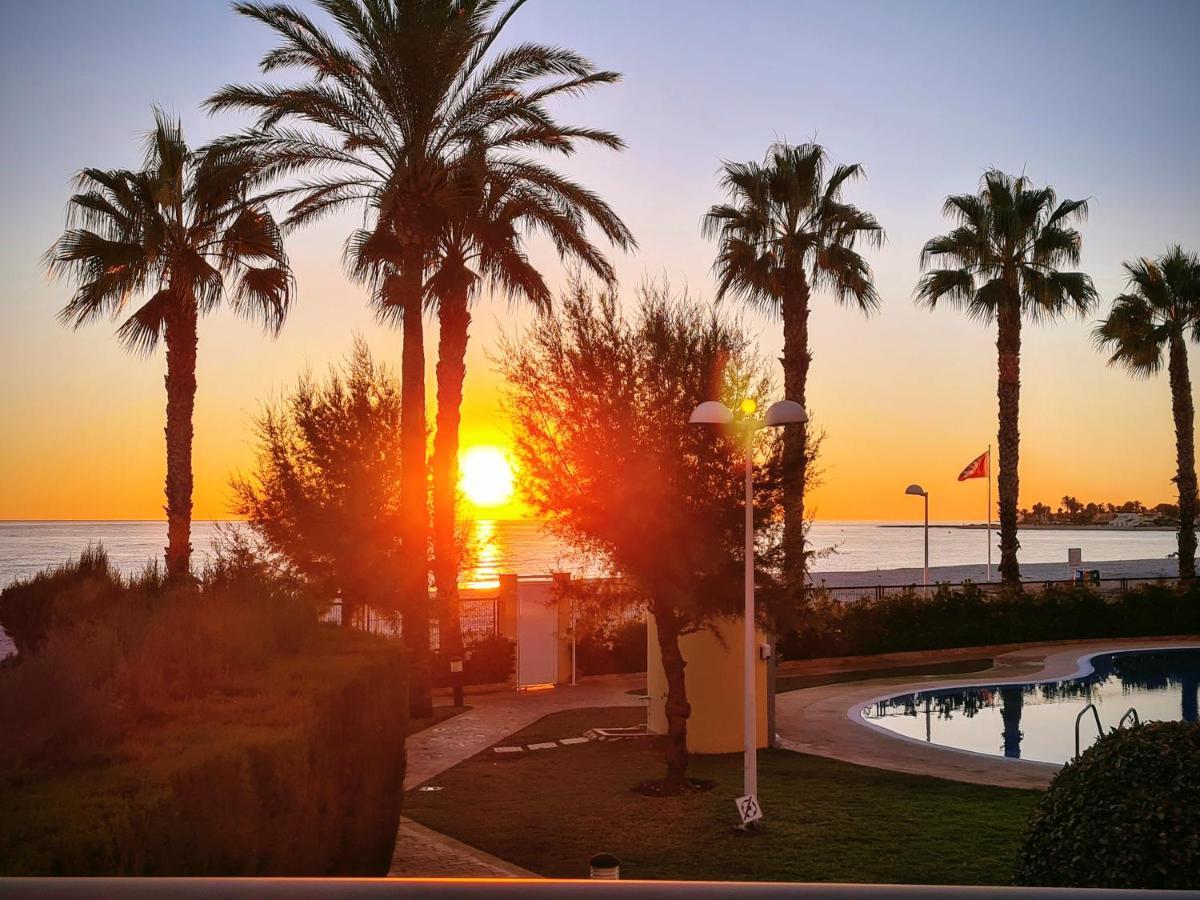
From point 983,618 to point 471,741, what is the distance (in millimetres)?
18401

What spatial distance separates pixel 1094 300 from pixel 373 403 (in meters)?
22.2

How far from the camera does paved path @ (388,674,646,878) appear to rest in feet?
32.3

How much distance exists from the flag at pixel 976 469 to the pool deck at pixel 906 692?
11.1m

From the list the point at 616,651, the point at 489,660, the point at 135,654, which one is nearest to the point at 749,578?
the point at 135,654

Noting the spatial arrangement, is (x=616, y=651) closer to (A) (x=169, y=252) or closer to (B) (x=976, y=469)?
(A) (x=169, y=252)

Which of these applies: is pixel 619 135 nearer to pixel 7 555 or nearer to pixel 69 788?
pixel 69 788

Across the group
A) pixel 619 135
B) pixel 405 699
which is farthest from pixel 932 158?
pixel 405 699


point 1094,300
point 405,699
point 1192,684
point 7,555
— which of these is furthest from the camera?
point 7,555

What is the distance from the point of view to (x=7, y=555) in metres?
112

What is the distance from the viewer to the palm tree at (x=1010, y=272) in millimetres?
32906

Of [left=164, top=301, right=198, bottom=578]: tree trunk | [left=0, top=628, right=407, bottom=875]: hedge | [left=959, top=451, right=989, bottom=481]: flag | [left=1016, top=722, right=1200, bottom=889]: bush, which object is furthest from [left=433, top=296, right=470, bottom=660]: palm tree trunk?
[left=959, top=451, right=989, bottom=481]: flag

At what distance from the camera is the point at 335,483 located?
25609 millimetres

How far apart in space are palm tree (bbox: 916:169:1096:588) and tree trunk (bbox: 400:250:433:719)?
2021cm

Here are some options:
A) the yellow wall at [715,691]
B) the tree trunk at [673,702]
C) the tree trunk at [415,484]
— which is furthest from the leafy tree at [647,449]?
the tree trunk at [415,484]
